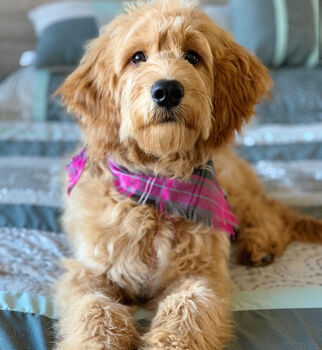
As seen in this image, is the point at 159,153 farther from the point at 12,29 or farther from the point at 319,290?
the point at 12,29

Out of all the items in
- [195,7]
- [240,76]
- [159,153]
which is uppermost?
[195,7]

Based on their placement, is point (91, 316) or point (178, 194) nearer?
point (91, 316)

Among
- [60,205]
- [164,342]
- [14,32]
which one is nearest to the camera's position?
[164,342]

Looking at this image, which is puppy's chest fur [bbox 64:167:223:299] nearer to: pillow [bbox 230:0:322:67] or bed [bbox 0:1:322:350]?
bed [bbox 0:1:322:350]

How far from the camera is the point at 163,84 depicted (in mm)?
1240

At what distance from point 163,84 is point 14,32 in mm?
3181

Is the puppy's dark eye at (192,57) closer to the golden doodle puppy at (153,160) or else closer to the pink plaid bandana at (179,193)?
the golden doodle puppy at (153,160)

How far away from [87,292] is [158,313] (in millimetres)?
252

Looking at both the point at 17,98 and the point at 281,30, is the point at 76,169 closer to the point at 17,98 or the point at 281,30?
the point at 17,98

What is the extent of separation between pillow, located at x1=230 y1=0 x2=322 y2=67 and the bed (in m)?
0.15

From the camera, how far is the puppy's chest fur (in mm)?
1438

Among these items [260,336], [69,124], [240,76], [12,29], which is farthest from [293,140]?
[12,29]

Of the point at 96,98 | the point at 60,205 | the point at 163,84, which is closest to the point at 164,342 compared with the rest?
the point at 163,84

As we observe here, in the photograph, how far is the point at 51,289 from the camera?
1.47 meters
